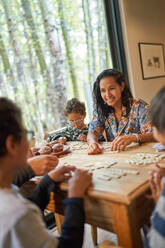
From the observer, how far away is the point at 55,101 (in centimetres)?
286

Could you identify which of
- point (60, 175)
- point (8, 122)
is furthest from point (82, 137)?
point (8, 122)

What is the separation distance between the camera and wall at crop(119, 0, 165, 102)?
11.9 feet

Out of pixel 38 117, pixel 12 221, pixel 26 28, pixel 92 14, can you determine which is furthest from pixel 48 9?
pixel 12 221

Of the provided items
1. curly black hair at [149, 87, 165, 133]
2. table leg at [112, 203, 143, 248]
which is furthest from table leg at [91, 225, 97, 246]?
curly black hair at [149, 87, 165, 133]

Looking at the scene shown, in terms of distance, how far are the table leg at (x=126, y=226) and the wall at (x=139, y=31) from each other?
3.13 meters

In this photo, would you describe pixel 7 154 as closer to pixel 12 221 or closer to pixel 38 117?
pixel 12 221

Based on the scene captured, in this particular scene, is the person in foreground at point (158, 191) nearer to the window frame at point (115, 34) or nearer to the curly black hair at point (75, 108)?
the curly black hair at point (75, 108)

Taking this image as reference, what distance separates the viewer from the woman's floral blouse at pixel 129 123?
6.03ft

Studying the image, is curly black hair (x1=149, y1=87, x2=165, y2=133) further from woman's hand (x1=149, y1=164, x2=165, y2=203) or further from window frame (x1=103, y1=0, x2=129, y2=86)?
window frame (x1=103, y1=0, x2=129, y2=86)

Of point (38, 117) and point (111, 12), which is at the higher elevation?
point (111, 12)

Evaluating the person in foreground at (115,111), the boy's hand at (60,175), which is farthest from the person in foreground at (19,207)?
the person in foreground at (115,111)

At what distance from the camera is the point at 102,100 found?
2.18 metres

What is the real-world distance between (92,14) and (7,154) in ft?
10.4

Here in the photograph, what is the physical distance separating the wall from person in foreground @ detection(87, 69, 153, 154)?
1791 millimetres
